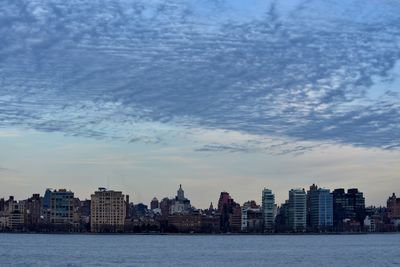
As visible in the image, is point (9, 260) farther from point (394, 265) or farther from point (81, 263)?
point (394, 265)

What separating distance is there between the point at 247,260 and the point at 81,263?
21824mm

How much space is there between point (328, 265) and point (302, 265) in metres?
3.26

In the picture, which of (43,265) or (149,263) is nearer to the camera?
(43,265)

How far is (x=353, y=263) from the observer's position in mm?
95375

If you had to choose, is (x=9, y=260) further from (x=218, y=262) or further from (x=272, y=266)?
(x=272, y=266)

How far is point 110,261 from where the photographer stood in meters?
94.6

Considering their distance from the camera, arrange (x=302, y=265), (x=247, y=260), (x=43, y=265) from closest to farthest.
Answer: (x=43, y=265)
(x=302, y=265)
(x=247, y=260)

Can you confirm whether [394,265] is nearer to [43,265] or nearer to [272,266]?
[272,266]

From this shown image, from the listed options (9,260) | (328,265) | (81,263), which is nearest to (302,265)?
(328,265)

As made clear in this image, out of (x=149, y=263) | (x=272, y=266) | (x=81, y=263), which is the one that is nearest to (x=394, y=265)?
(x=272, y=266)

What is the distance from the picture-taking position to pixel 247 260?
99.6 metres

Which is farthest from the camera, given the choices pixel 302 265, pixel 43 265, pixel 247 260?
pixel 247 260

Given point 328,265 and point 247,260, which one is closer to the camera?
point 328,265

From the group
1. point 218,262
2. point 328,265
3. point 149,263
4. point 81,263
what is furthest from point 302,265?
point 81,263
